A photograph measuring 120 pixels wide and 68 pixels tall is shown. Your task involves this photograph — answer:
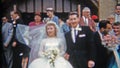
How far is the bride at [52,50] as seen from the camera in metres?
19.9

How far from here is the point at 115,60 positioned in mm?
19953

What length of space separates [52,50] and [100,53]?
63 centimetres

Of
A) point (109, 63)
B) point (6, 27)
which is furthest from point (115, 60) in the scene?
Answer: point (6, 27)

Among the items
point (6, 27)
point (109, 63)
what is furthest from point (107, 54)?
point (6, 27)

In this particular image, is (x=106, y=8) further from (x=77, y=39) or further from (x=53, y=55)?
(x=53, y=55)

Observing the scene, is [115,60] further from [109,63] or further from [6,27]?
[6,27]

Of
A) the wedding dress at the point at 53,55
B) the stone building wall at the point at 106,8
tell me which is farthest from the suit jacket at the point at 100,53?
the wedding dress at the point at 53,55

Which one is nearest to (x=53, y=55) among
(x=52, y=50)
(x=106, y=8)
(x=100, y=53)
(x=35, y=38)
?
(x=52, y=50)

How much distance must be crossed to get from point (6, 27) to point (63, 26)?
2.47 ft

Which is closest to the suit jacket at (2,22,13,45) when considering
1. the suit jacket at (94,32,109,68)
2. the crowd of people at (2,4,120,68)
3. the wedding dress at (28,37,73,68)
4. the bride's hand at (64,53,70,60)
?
the crowd of people at (2,4,120,68)

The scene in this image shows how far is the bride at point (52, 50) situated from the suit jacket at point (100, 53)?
386 mm

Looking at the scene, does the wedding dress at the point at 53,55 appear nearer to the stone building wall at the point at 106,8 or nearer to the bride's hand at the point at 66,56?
the bride's hand at the point at 66,56

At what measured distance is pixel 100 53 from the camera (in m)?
19.9

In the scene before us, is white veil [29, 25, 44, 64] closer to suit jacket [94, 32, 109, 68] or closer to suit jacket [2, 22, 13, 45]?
suit jacket [2, 22, 13, 45]
